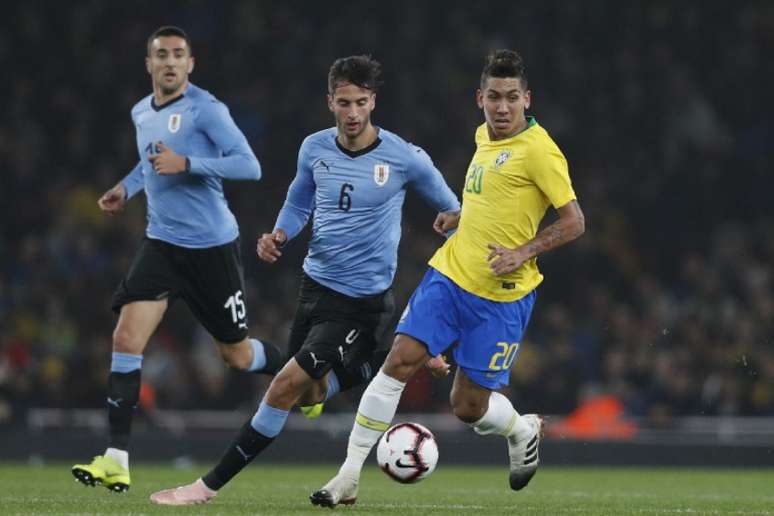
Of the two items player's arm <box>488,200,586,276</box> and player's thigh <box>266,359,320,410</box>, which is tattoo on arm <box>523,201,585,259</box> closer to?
player's arm <box>488,200,586,276</box>

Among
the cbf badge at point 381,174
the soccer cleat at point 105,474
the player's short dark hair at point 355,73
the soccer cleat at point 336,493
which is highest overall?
the player's short dark hair at point 355,73

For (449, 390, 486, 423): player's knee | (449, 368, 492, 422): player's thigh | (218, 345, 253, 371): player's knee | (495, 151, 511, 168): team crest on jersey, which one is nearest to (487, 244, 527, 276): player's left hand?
(495, 151, 511, 168): team crest on jersey

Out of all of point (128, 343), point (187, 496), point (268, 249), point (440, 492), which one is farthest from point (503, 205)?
point (440, 492)

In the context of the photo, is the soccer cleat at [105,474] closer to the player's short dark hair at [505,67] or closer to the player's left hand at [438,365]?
the player's left hand at [438,365]

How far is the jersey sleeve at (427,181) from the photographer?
26.6ft

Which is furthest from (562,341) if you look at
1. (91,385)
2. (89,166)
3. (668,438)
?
(89,166)


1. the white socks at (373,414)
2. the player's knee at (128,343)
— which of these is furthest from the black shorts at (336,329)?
the player's knee at (128,343)

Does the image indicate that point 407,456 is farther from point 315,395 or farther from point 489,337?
point 315,395

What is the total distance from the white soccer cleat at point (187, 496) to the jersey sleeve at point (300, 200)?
4.60 feet

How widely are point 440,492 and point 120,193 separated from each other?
271cm

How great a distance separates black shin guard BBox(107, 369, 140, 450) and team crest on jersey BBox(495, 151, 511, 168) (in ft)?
7.60

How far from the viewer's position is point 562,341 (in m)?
15.7

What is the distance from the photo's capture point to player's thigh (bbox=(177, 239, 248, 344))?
8711 millimetres

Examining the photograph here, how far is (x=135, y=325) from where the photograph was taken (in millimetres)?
8383
